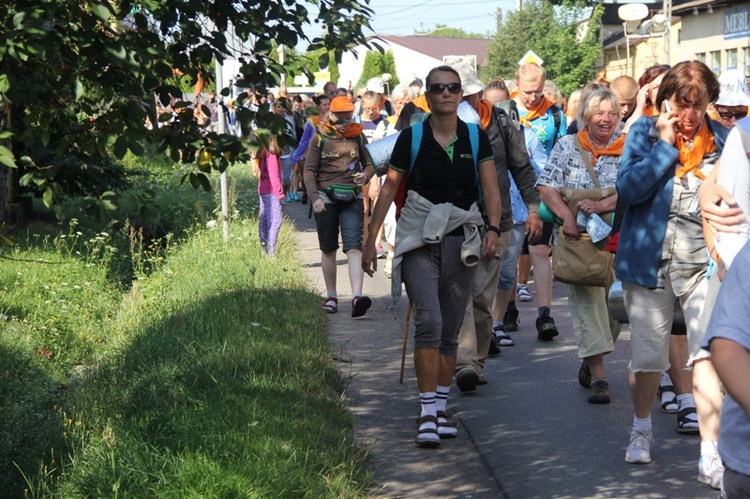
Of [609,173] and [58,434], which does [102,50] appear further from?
[609,173]

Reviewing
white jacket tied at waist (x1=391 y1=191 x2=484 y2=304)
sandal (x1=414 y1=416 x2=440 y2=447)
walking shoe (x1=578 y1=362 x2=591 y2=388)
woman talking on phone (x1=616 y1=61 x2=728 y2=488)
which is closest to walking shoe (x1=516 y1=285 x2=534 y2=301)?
walking shoe (x1=578 y1=362 x2=591 y2=388)

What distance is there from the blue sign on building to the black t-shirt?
3294 cm

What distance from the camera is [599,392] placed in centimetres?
723

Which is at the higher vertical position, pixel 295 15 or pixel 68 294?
pixel 295 15

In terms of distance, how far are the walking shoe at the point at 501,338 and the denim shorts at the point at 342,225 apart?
6.35 feet

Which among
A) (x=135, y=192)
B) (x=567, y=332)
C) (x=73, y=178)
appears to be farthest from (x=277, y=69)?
(x=73, y=178)

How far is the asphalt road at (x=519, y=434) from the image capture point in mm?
5621

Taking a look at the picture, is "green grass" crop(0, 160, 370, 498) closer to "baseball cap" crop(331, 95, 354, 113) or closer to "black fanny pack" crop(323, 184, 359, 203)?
"black fanny pack" crop(323, 184, 359, 203)

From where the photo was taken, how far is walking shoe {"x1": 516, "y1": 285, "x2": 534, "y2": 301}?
1124 cm

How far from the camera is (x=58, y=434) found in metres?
6.06

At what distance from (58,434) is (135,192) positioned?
1.87 meters

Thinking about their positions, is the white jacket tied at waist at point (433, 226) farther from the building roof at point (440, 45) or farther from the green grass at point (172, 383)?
the building roof at point (440, 45)

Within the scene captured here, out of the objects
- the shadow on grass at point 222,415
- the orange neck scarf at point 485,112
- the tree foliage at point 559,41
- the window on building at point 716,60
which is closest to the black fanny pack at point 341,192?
the shadow on grass at point 222,415

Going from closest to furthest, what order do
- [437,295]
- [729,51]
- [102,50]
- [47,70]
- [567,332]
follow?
[102,50], [47,70], [437,295], [567,332], [729,51]
